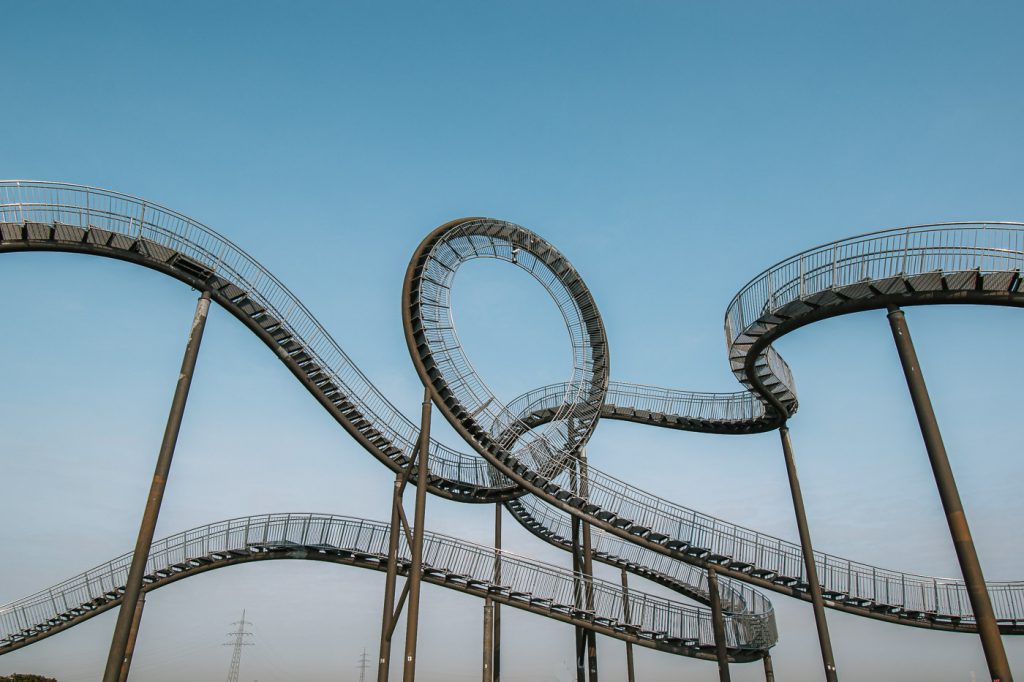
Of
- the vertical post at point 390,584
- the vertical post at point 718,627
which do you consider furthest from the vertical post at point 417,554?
the vertical post at point 718,627

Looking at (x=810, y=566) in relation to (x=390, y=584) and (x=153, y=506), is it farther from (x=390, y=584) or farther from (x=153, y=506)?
(x=153, y=506)

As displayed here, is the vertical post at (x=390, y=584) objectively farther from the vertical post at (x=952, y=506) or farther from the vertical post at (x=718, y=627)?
the vertical post at (x=952, y=506)

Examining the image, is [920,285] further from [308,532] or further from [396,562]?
[308,532]

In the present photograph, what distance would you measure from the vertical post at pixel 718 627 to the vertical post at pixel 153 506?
13.3 m

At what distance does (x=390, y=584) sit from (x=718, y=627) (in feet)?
28.2

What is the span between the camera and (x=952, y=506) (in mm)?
11922

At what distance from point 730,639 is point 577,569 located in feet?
16.0

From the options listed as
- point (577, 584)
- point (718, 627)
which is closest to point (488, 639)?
point (577, 584)

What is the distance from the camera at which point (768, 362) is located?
18.5 m

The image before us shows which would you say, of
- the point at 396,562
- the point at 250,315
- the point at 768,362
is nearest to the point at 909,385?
the point at 768,362

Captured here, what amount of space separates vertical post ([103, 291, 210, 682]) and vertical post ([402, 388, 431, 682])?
5510 mm

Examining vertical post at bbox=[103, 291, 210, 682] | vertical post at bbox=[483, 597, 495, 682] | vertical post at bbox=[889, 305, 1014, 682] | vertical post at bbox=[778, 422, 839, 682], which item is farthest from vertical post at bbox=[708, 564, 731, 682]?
vertical post at bbox=[103, 291, 210, 682]

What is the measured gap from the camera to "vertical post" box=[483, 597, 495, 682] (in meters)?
16.7

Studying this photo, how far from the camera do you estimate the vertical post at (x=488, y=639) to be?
1673cm
